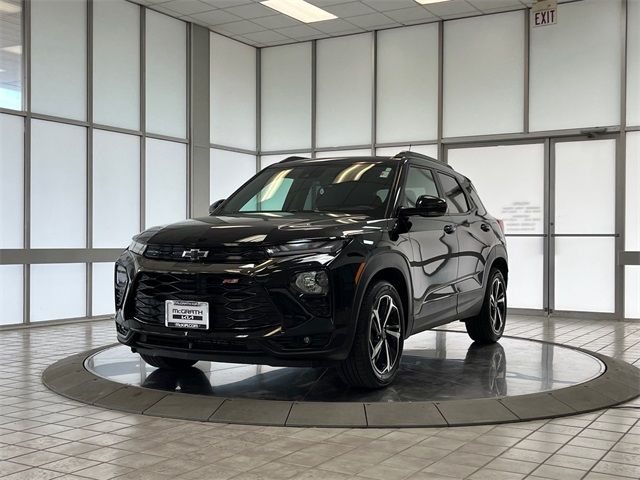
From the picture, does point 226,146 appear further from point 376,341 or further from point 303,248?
point 303,248

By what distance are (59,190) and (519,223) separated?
683 centimetres

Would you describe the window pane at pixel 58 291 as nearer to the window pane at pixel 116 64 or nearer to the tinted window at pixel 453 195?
the window pane at pixel 116 64

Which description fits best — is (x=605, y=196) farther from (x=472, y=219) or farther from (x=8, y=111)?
(x=8, y=111)

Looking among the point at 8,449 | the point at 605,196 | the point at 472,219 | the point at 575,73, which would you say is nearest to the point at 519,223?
the point at 605,196

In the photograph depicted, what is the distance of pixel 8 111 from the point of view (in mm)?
9180

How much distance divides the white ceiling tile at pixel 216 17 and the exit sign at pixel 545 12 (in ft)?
15.9

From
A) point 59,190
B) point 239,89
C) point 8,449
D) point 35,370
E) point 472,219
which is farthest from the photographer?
point 239,89

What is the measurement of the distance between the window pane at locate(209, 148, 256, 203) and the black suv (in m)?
7.17

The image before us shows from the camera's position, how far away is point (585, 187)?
427 inches

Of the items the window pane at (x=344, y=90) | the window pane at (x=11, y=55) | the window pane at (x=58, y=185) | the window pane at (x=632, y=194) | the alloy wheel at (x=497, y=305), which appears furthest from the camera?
the window pane at (x=344, y=90)

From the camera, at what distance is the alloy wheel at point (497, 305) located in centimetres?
696

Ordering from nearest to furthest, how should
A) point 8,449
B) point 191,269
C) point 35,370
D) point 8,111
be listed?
point 8,449, point 191,269, point 35,370, point 8,111

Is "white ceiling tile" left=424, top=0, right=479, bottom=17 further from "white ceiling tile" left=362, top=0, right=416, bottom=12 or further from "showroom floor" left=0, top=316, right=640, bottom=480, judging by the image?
"showroom floor" left=0, top=316, right=640, bottom=480

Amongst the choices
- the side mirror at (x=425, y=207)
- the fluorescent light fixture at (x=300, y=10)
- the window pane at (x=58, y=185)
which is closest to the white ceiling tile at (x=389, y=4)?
the fluorescent light fixture at (x=300, y=10)
